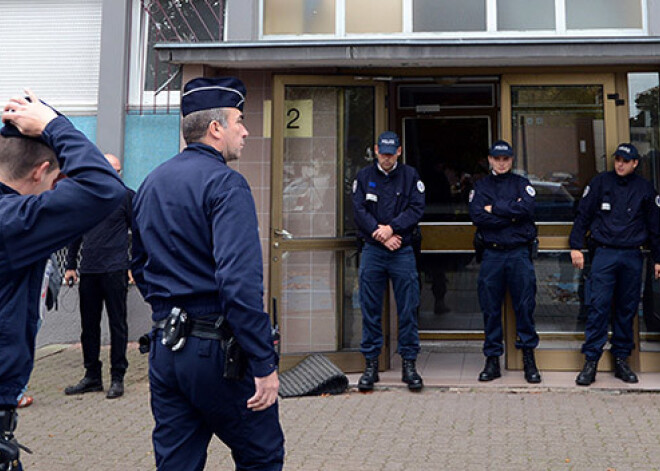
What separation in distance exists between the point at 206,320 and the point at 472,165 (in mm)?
6339

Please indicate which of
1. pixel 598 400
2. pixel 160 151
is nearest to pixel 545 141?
pixel 598 400

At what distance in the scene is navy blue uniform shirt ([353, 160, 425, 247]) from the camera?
640cm

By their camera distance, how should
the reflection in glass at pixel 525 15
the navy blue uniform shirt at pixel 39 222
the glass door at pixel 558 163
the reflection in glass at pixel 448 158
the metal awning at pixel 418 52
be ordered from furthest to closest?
1. the reflection in glass at pixel 448 158
2. the reflection in glass at pixel 525 15
3. the glass door at pixel 558 163
4. the metal awning at pixel 418 52
5. the navy blue uniform shirt at pixel 39 222

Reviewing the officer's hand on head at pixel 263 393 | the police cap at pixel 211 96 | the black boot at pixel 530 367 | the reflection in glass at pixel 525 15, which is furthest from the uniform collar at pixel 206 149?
the reflection in glass at pixel 525 15

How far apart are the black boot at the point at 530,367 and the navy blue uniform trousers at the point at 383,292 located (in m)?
1.01

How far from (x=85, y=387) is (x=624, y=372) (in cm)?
489

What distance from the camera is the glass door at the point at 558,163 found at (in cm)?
685

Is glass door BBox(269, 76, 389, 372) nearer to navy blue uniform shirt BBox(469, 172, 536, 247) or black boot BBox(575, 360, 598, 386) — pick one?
navy blue uniform shirt BBox(469, 172, 536, 247)

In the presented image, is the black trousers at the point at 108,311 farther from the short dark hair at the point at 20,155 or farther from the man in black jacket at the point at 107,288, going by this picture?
the short dark hair at the point at 20,155

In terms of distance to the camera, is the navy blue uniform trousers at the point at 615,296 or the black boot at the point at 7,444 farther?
the navy blue uniform trousers at the point at 615,296

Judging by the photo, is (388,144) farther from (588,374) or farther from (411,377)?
(588,374)

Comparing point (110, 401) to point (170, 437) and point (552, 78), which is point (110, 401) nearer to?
point (170, 437)

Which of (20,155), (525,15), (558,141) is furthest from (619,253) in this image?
(20,155)

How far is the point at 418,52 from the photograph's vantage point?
245 inches
